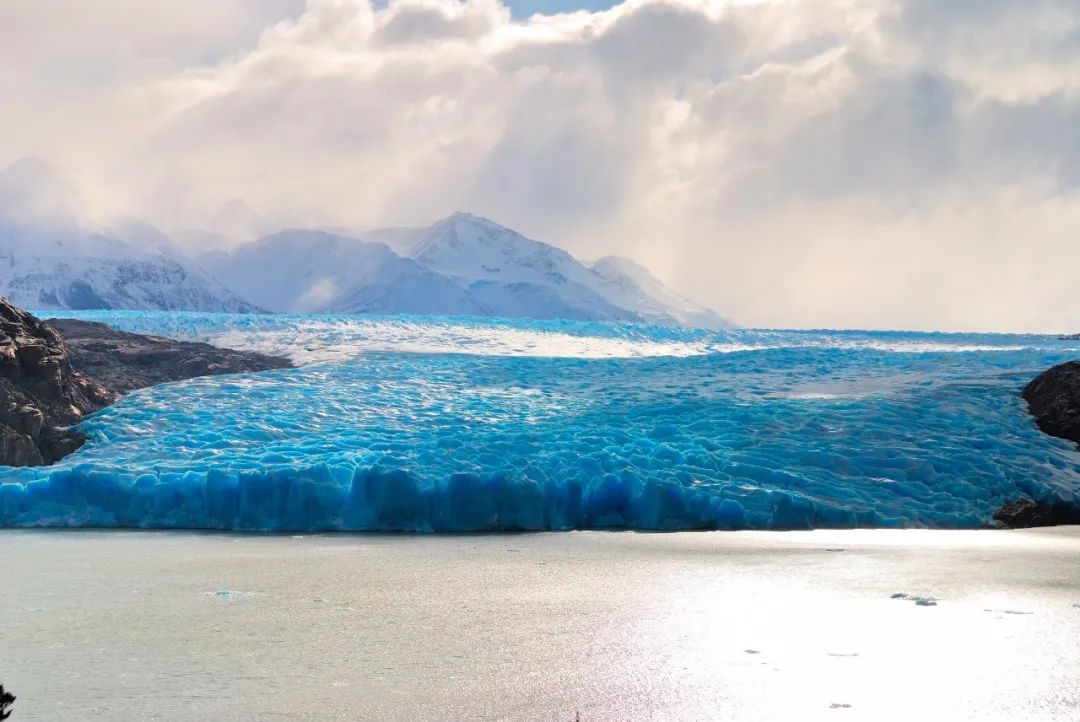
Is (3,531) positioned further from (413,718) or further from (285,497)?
(413,718)

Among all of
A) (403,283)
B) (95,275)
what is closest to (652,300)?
(403,283)

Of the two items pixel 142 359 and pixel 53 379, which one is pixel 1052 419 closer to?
pixel 53 379

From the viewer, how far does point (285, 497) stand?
30.7ft

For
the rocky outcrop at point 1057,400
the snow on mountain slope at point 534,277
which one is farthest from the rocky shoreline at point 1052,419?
the snow on mountain slope at point 534,277

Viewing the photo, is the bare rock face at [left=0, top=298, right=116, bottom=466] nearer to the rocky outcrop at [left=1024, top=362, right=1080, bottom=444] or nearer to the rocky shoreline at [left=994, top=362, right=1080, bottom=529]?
the rocky shoreline at [left=994, top=362, right=1080, bottom=529]

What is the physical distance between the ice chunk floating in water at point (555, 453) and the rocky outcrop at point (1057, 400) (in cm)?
22

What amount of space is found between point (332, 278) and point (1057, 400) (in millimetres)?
85716

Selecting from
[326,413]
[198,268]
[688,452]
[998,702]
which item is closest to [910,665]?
[998,702]

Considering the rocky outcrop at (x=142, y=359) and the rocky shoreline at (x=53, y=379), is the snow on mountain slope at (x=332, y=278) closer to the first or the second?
the rocky outcrop at (x=142, y=359)

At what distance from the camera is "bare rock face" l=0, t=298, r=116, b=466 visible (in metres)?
10.7

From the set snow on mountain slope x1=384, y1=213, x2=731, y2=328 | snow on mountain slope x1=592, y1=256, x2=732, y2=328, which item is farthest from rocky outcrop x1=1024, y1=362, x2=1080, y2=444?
snow on mountain slope x1=592, y1=256, x2=732, y2=328

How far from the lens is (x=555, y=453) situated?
10211 millimetres

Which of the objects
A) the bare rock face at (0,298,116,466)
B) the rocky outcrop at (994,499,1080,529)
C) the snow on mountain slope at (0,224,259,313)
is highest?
the snow on mountain slope at (0,224,259,313)

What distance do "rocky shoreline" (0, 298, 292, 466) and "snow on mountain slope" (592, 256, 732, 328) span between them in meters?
92.7
